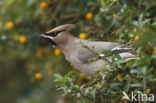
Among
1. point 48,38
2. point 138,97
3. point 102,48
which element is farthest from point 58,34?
point 138,97

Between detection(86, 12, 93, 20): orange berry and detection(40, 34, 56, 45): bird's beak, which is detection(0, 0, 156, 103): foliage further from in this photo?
detection(40, 34, 56, 45): bird's beak

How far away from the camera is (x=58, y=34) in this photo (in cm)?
289

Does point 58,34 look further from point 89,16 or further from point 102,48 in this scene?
point 89,16

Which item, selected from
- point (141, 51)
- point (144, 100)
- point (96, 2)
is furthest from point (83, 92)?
point (96, 2)

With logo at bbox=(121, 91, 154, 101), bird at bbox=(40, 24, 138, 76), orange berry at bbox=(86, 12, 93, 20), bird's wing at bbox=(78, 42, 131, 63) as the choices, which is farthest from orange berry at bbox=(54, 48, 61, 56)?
logo at bbox=(121, 91, 154, 101)

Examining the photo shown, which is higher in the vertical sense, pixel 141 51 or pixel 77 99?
pixel 141 51

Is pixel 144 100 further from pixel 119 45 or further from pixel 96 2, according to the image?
pixel 96 2

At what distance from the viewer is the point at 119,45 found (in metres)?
2.54

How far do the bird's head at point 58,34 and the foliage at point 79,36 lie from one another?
0.20 m

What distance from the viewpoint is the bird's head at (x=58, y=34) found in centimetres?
282

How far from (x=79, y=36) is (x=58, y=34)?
627 mm

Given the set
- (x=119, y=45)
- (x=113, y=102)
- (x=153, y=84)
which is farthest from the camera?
(x=119, y=45)

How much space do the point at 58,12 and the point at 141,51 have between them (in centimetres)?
202

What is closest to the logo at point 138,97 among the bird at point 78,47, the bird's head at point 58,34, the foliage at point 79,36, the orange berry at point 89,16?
the foliage at point 79,36
